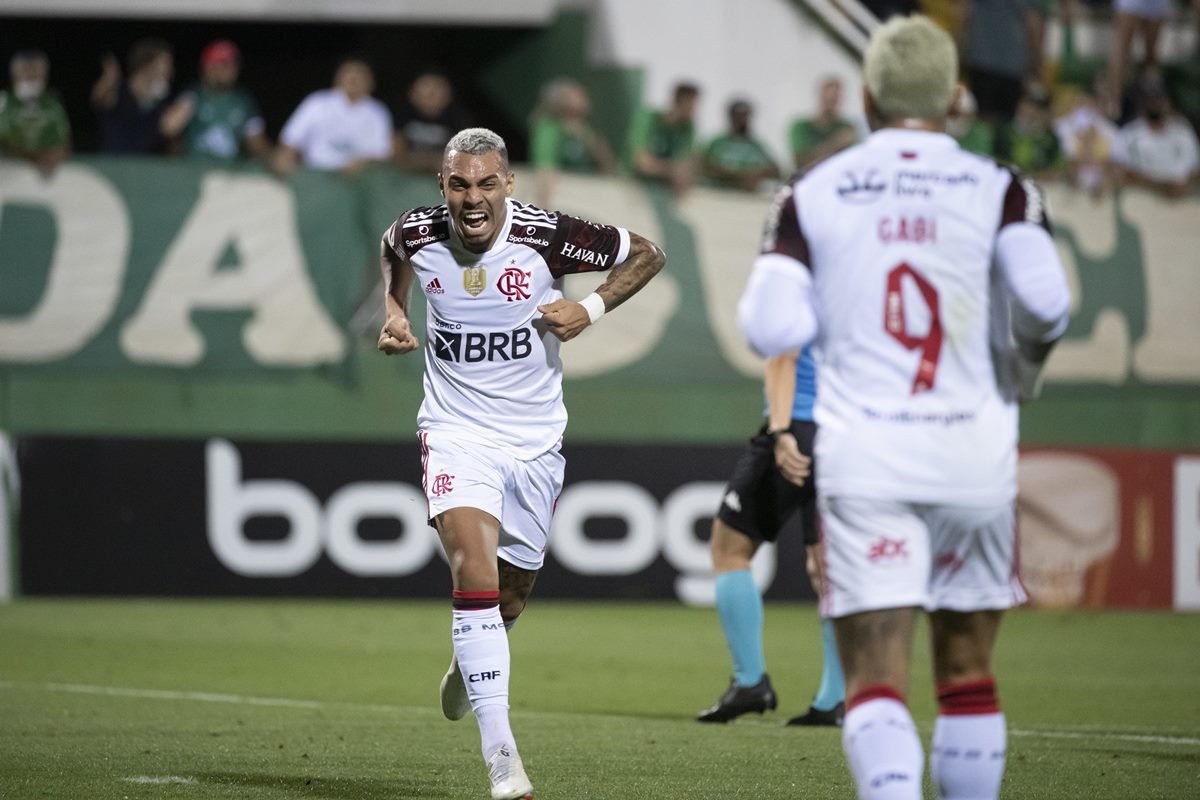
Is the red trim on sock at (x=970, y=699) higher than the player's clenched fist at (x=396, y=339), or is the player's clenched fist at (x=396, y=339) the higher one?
the player's clenched fist at (x=396, y=339)

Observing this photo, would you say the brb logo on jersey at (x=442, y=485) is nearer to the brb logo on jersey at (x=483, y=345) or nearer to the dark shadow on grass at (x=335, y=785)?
the brb logo on jersey at (x=483, y=345)

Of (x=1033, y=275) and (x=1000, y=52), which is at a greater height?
(x=1000, y=52)

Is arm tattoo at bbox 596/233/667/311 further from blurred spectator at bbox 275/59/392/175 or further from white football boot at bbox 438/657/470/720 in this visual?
blurred spectator at bbox 275/59/392/175

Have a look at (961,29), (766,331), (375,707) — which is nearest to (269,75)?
(961,29)

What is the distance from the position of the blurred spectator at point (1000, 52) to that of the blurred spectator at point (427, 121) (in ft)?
19.6

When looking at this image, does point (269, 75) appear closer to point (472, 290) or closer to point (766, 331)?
point (472, 290)

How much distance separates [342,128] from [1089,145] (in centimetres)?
674

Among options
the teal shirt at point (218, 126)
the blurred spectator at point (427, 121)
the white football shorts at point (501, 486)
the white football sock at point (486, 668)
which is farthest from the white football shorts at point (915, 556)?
the teal shirt at point (218, 126)

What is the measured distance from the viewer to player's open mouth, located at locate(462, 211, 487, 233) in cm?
650

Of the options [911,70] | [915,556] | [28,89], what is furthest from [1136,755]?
[28,89]

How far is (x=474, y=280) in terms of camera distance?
6664 millimetres

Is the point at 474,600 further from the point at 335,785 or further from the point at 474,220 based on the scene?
the point at 474,220

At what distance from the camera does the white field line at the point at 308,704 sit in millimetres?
8203

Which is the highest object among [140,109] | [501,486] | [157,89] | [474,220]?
[157,89]
